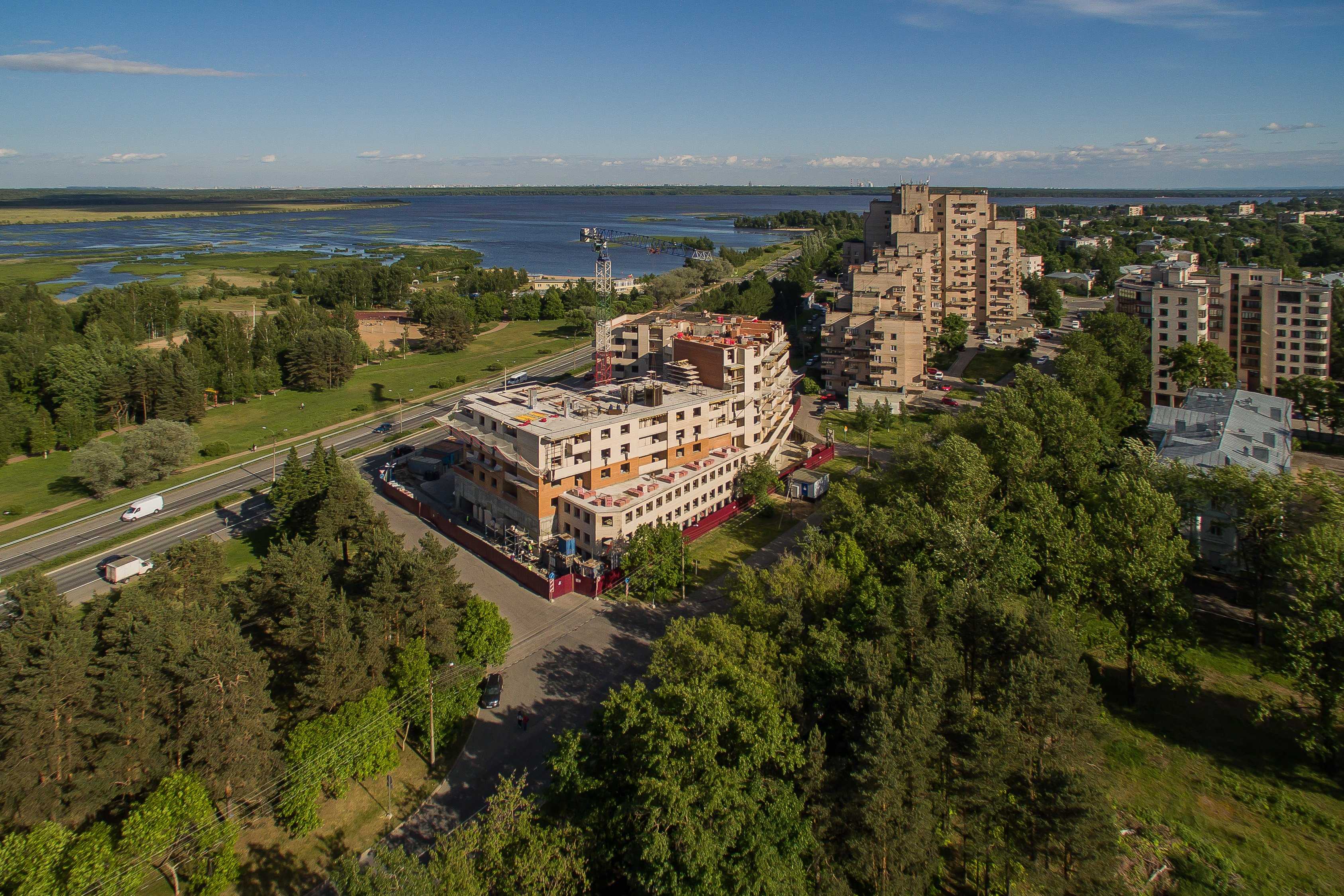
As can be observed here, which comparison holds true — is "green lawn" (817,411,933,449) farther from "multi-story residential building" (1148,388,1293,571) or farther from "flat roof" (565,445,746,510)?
"multi-story residential building" (1148,388,1293,571)

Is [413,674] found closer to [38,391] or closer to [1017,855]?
[1017,855]

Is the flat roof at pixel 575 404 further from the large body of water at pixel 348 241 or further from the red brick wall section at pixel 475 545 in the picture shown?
the large body of water at pixel 348 241

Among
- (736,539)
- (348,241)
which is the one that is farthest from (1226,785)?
(348,241)

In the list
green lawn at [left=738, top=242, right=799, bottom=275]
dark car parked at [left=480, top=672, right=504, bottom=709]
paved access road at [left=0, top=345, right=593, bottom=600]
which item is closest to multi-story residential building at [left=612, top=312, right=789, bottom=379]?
paved access road at [left=0, top=345, right=593, bottom=600]

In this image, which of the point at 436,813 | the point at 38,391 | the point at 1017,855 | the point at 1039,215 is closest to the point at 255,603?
the point at 436,813

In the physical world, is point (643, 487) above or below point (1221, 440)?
below

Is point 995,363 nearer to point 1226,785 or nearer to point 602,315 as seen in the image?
point 602,315
